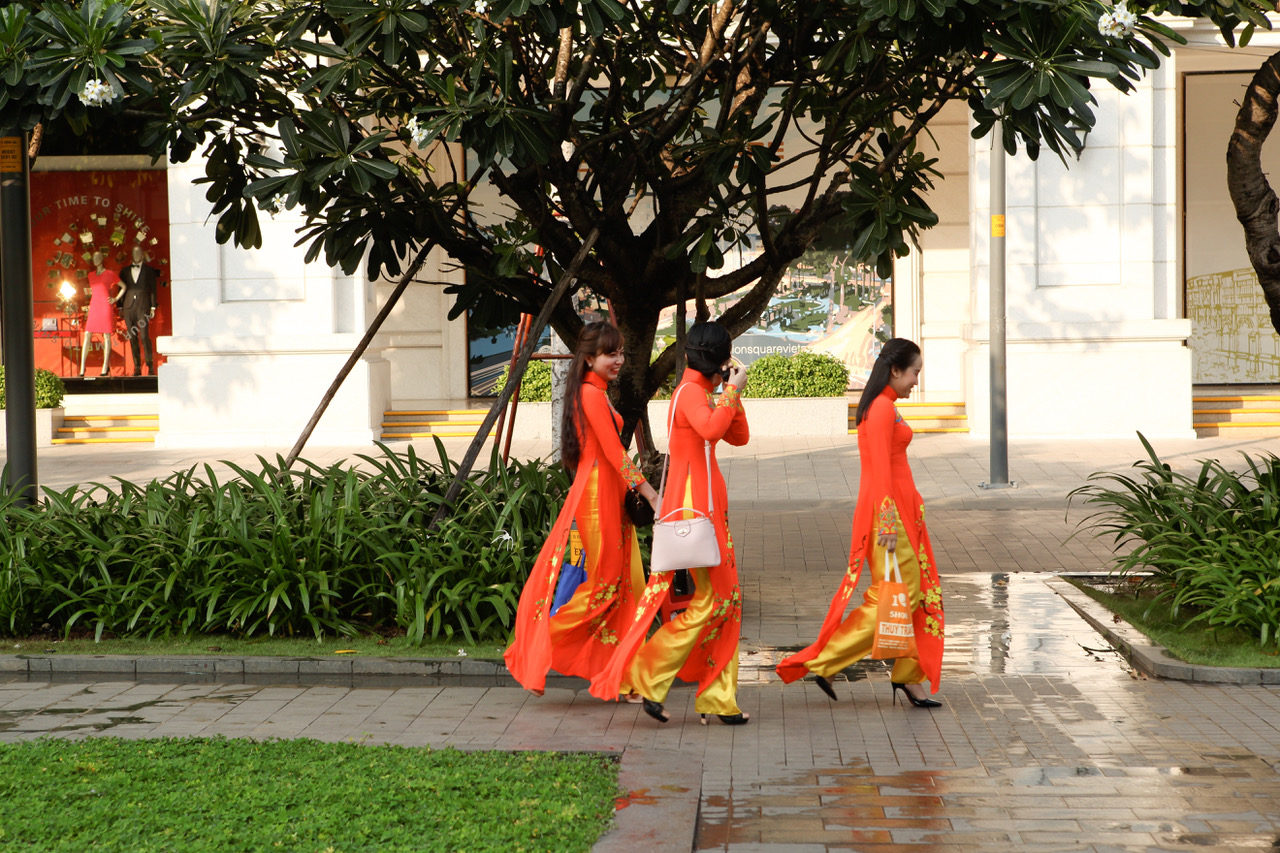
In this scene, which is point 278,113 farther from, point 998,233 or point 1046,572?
point 998,233

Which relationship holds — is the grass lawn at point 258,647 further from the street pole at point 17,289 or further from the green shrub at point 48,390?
the green shrub at point 48,390

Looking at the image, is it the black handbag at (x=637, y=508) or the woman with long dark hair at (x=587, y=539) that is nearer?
the woman with long dark hair at (x=587, y=539)

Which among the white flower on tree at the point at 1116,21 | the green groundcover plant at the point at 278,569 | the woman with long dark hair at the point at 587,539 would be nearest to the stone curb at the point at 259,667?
the green groundcover plant at the point at 278,569

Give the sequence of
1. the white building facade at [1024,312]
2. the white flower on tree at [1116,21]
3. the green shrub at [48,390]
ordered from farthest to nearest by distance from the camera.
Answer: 1. the green shrub at [48,390]
2. the white building facade at [1024,312]
3. the white flower on tree at [1116,21]

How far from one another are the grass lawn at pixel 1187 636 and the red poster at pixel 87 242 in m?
17.8

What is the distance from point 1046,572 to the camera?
984 cm

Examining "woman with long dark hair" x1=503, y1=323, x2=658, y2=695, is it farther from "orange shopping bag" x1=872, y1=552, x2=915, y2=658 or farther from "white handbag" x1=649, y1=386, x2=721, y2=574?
"orange shopping bag" x1=872, y1=552, x2=915, y2=658

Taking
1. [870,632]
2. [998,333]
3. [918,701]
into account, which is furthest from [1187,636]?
[998,333]

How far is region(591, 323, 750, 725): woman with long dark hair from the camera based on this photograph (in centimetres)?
598

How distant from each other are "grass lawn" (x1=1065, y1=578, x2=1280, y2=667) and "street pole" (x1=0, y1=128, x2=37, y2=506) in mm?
6605

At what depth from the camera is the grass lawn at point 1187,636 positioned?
7.01 metres

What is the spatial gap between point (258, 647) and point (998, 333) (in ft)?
31.8

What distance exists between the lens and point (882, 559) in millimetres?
6176

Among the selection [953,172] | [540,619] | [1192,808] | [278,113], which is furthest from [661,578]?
[953,172]
